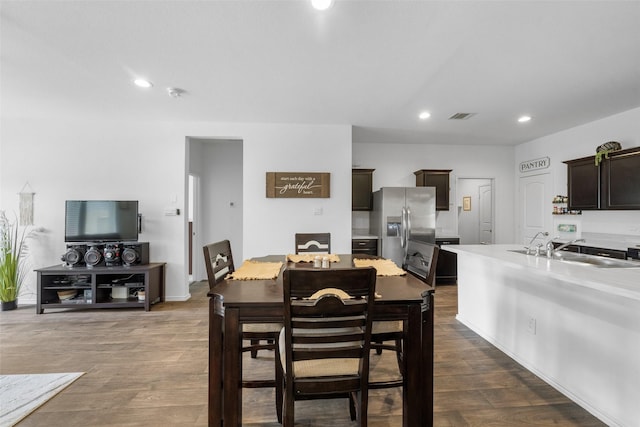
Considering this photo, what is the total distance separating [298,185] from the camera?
4047mm

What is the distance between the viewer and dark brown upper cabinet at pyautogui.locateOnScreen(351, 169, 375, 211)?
16.9 ft

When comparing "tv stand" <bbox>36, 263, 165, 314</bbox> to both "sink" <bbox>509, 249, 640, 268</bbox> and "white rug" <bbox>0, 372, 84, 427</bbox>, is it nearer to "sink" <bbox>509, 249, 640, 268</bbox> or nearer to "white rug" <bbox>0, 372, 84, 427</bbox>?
"white rug" <bbox>0, 372, 84, 427</bbox>

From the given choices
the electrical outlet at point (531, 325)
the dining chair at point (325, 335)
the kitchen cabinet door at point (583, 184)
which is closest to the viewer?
the dining chair at point (325, 335)

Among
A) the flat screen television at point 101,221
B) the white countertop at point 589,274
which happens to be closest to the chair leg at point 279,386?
the white countertop at point 589,274

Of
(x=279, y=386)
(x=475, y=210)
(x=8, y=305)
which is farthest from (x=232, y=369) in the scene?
(x=475, y=210)

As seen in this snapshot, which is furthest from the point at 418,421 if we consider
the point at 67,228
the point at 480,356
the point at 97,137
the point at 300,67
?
the point at 97,137

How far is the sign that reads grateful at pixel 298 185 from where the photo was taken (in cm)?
404

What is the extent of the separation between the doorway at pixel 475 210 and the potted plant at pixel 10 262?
714cm

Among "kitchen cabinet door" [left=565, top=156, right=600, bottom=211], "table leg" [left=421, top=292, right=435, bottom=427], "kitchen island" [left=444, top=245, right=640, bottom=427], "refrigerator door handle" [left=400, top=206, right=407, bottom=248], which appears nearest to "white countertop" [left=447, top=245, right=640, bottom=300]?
"kitchen island" [left=444, top=245, right=640, bottom=427]

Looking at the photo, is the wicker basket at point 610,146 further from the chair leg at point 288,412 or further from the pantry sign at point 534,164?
the chair leg at point 288,412

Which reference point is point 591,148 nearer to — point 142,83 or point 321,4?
point 321,4

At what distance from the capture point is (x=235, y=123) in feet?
13.3

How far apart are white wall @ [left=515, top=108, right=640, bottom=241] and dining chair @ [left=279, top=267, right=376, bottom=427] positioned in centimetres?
458

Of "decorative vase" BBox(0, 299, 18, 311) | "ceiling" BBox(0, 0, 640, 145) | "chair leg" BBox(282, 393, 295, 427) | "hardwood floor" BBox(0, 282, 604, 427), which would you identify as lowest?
"hardwood floor" BBox(0, 282, 604, 427)
